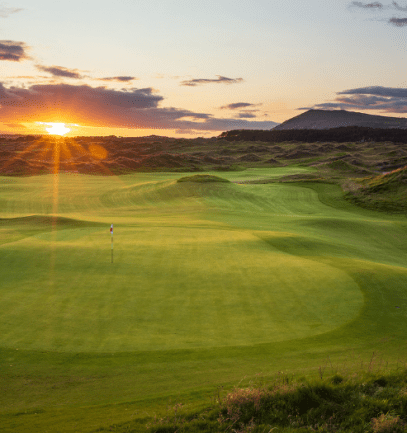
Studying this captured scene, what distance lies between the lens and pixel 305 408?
6.33 meters

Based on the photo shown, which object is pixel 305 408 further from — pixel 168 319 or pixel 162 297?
pixel 162 297

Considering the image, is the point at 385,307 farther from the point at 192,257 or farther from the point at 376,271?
the point at 192,257

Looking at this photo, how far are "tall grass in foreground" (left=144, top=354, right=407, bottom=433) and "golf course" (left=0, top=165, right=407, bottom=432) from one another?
0.52m

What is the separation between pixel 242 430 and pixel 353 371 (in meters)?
3.07

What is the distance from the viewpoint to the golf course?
7.03 meters

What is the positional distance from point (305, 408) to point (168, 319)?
14.5 ft

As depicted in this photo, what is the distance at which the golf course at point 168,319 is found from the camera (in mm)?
7031

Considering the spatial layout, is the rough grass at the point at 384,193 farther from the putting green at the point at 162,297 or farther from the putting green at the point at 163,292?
the putting green at the point at 162,297

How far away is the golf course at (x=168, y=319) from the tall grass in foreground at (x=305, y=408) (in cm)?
52


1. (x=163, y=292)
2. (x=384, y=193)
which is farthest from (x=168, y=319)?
(x=384, y=193)

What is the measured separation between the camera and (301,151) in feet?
404

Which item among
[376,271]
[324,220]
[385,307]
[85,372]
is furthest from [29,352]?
[324,220]

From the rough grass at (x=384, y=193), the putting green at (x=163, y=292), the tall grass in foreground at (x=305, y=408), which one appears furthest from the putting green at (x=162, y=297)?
the rough grass at (x=384, y=193)

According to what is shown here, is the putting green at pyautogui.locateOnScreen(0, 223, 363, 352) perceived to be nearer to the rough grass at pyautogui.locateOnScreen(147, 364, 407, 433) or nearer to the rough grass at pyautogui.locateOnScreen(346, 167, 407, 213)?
the rough grass at pyautogui.locateOnScreen(147, 364, 407, 433)
